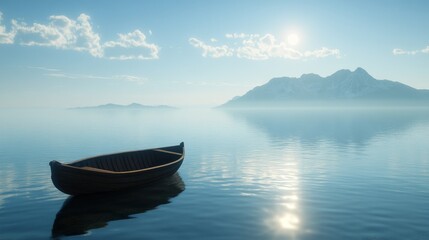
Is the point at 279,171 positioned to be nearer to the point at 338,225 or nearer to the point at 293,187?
the point at 293,187

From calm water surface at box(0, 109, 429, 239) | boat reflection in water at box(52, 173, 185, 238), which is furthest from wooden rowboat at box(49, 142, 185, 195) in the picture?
calm water surface at box(0, 109, 429, 239)

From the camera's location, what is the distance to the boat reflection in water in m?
16.8

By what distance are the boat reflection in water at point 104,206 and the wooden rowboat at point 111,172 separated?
56 centimetres

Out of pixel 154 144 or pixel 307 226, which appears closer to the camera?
pixel 307 226

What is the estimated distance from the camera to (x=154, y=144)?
56969mm

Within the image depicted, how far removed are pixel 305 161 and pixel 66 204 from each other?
25626 millimetres

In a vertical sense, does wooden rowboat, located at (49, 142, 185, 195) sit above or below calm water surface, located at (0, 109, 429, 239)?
above

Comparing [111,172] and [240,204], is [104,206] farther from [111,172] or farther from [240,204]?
[240,204]

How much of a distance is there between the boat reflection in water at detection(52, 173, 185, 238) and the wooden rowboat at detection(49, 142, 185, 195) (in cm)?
56

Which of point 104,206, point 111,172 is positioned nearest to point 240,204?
point 104,206

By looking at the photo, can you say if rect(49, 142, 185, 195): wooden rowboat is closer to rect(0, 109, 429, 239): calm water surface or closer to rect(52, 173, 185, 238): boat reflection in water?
rect(52, 173, 185, 238): boat reflection in water

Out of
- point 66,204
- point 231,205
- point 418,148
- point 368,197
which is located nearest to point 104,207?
point 66,204

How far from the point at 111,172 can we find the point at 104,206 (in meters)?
2.33

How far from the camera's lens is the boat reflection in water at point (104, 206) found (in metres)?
16.8
